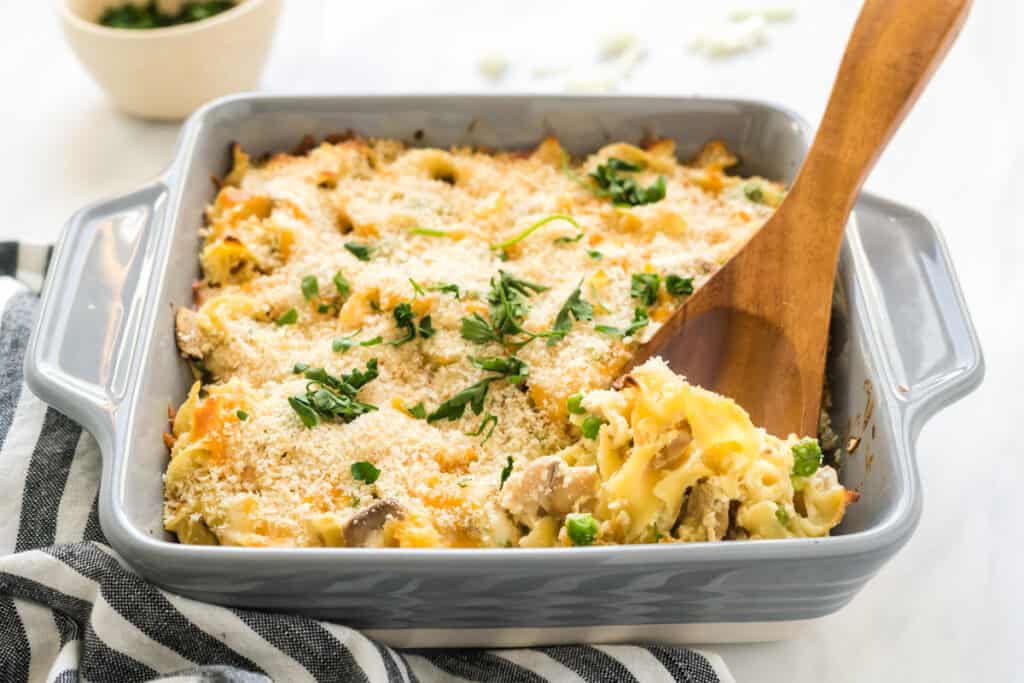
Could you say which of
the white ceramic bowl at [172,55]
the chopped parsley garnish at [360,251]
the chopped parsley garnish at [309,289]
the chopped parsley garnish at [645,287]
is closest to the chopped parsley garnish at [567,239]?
the chopped parsley garnish at [645,287]

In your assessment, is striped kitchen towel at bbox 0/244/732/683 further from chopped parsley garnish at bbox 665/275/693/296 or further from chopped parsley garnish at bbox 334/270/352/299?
chopped parsley garnish at bbox 665/275/693/296

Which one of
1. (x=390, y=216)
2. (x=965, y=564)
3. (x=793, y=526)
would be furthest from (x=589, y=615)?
(x=390, y=216)

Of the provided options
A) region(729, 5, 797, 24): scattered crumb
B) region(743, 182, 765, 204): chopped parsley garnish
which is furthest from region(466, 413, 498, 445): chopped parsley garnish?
region(729, 5, 797, 24): scattered crumb

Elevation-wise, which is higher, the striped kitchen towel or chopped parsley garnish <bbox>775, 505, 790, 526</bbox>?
chopped parsley garnish <bbox>775, 505, 790, 526</bbox>

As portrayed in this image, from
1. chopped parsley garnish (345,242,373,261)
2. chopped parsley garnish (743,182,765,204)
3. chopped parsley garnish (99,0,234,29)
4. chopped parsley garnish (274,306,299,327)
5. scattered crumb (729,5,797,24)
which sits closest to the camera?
chopped parsley garnish (274,306,299,327)

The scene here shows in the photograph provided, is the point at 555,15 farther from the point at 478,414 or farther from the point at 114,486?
the point at 114,486

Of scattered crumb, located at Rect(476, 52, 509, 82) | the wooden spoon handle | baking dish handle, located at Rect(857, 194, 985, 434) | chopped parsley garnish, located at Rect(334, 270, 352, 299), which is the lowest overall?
scattered crumb, located at Rect(476, 52, 509, 82)

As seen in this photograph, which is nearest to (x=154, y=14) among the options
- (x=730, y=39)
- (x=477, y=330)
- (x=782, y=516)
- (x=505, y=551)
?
(x=477, y=330)
